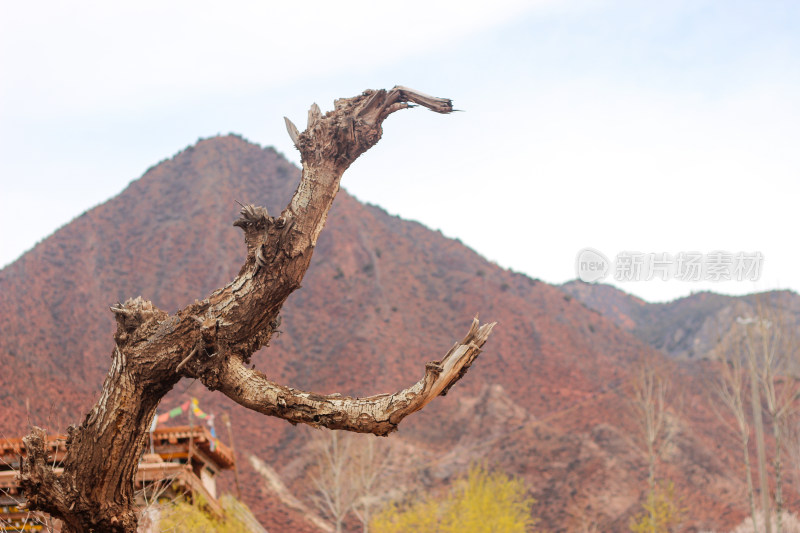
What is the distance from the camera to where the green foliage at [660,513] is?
30.6 meters

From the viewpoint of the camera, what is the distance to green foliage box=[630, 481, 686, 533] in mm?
30623

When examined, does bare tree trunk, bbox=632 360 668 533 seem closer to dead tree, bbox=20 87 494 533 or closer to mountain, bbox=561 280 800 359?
mountain, bbox=561 280 800 359

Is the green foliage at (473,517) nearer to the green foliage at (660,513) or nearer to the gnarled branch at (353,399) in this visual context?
the green foliage at (660,513)

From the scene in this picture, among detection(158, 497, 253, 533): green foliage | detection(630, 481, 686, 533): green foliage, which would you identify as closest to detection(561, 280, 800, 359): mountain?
detection(630, 481, 686, 533): green foliage

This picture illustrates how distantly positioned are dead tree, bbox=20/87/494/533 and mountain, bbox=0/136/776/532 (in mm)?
30807

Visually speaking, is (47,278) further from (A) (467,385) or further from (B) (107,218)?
(A) (467,385)

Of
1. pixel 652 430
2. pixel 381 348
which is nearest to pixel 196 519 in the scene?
pixel 652 430

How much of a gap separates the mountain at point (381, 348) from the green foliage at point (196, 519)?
15766mm

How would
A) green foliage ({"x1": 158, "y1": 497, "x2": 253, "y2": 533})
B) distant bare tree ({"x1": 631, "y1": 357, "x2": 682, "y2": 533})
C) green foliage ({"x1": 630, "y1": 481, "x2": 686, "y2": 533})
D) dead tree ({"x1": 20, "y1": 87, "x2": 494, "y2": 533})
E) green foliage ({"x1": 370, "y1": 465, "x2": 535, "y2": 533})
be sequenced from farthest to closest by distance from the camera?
distant bare tree ({"x1": 631, "y1": 357, "x2": 682, "y2": 533}) < green foliage ({"x1": 630, "y1": 481, "x2": 686, "y2": 533}) < green foliage ({"x1": 370, "y1": 465, "x2": 535, "y2": 533}) < green foliage ({"x1": 158, "y1": 497, "x2": 253, "y2": 533}) < dead tree ({"x1": 20, "y1": 87, "x2": 494, "y2": 533})

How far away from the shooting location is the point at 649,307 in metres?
104

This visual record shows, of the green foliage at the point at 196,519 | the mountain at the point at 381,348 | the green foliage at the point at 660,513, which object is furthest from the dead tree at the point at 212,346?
the mountain at the point at 381,348

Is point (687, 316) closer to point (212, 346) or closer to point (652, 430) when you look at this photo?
Result: point (652, 430)

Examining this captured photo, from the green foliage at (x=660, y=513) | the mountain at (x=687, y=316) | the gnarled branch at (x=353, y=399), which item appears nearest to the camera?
the gnarled branch at (x=353, y=399)

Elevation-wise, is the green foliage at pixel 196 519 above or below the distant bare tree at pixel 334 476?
above
